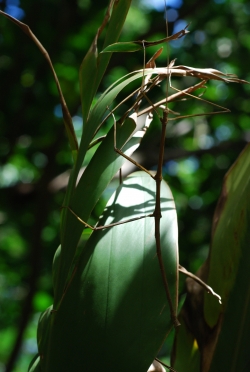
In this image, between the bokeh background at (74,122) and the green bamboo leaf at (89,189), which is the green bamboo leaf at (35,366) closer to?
the green bamboo leaf at (89,189)

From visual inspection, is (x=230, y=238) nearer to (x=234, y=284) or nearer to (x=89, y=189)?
(x=234, y=284)

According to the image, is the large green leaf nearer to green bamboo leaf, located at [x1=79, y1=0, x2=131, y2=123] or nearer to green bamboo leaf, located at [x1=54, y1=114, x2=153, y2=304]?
green bamboo leaf, located at [x1=54, y1=114, x2=153, y2=304]

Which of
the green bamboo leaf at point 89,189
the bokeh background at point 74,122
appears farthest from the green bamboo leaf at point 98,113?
the bokeh background at point 74,122

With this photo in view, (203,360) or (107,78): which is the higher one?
(107,78)

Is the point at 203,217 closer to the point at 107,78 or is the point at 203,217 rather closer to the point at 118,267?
the point at 107,78

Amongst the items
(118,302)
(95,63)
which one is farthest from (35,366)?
(95,63)

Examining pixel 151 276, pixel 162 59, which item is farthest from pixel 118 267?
pixel 162 59

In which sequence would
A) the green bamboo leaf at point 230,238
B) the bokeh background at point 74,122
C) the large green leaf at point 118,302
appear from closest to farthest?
the large green leaf at point 118,302 → the green bamboo leaf at point 230,238 → the bokeh background at point 74,122
